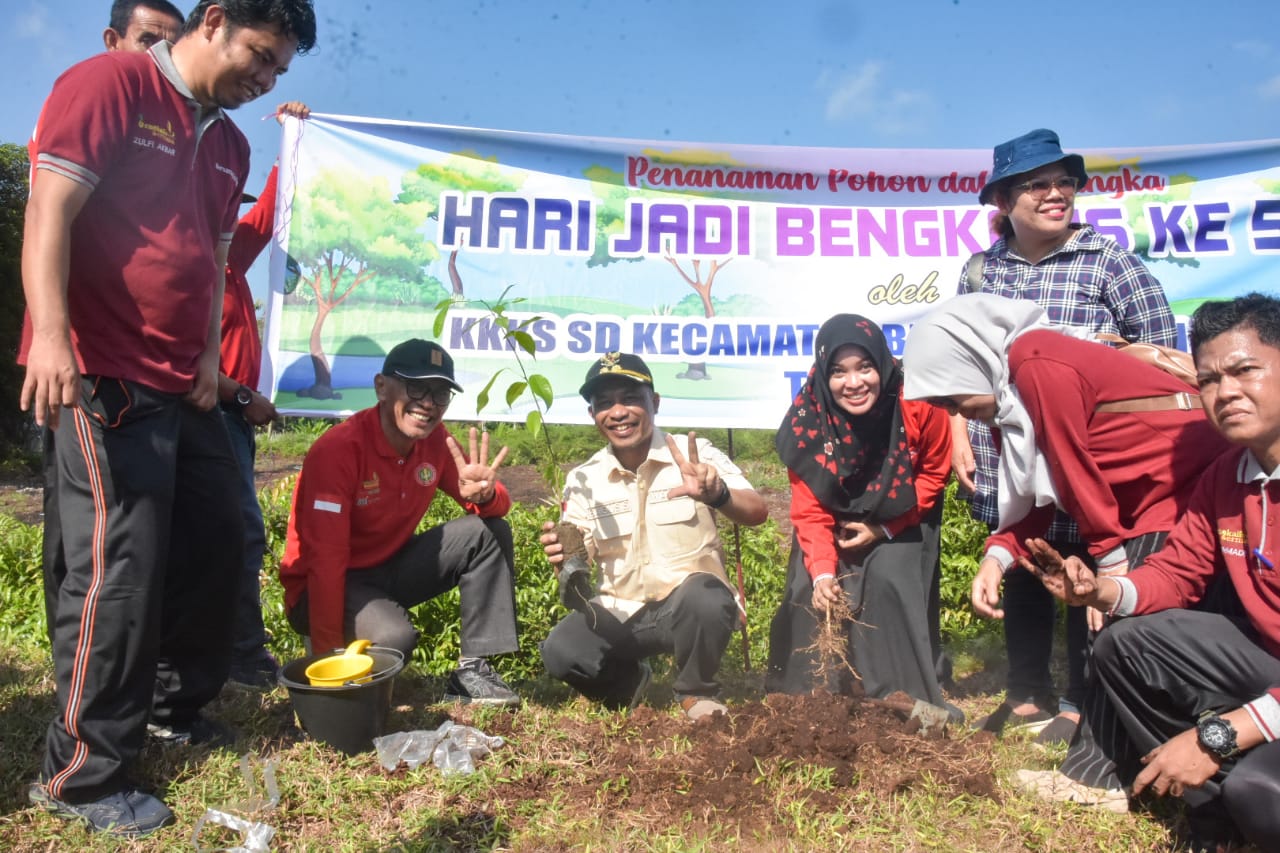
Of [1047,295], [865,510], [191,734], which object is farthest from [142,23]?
[1047,295]

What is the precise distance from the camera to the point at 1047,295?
341 cm

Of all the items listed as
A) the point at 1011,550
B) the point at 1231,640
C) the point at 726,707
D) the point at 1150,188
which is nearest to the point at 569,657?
the point at 726,707

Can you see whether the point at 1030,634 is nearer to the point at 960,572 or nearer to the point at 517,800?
the point at 960,572

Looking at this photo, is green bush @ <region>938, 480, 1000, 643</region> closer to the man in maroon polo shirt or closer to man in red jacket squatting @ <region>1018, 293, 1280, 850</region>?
man in red jacket squatting @ <region>1018, 293, 1280, 850</region>

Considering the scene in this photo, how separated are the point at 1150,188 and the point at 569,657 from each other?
14.6 feet

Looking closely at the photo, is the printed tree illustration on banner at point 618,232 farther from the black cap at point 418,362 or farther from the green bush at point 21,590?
the green bush at point 21,590

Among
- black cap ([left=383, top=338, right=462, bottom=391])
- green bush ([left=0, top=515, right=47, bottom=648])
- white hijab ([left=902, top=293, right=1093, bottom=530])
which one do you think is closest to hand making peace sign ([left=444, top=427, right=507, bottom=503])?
black cap ([left=383, top=338, right=462, bottom=391])

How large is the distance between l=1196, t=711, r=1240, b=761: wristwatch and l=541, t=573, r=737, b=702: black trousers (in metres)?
1.56

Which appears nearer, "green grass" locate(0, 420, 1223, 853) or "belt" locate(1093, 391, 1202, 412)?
"green grass" locate(0, 420, 1223, 853)

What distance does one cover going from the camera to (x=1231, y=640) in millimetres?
2334

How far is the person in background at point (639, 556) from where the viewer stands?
336 centimetres

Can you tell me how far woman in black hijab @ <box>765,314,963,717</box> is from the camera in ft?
11.1

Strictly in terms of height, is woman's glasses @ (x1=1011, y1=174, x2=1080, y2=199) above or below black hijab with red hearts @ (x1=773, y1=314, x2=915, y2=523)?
above

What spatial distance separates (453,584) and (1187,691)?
2572 mm
